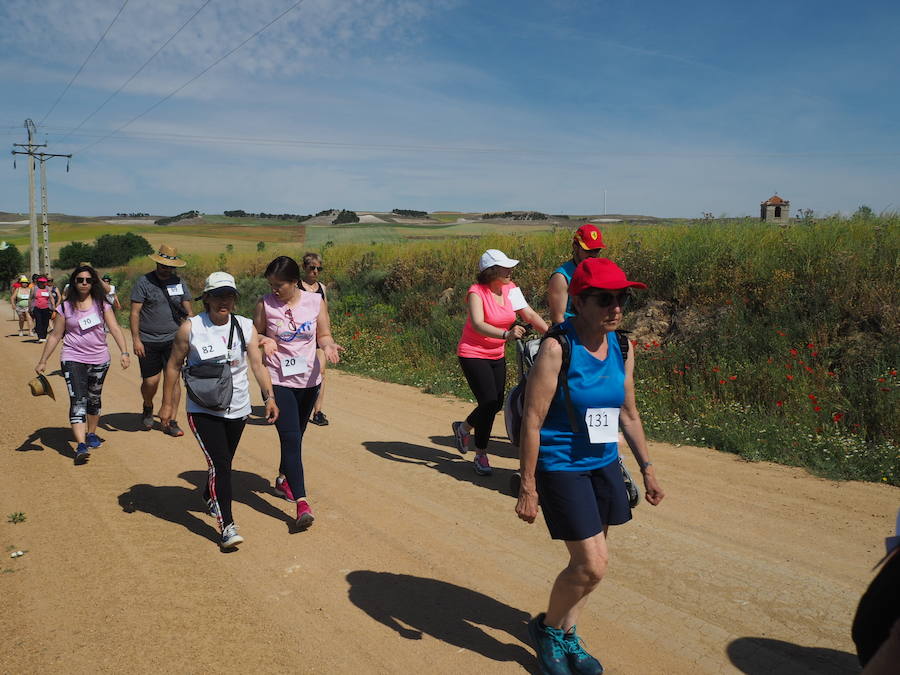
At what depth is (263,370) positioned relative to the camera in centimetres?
538

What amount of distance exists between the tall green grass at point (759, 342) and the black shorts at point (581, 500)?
155 inches

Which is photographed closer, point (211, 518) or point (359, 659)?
point (359, 659)

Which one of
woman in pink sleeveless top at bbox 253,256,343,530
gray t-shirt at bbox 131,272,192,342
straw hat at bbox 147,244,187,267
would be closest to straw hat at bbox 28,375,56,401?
gray t-shirt at bbox 131,272,192,342

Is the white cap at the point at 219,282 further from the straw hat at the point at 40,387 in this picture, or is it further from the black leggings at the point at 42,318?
the black leggings at the point at 42,318

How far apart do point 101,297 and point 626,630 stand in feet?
21.4

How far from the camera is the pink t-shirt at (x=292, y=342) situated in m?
5.62

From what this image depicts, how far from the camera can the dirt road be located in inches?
147

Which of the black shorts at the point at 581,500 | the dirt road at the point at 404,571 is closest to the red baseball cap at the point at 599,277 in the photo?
the black shorts at the point at 581,500

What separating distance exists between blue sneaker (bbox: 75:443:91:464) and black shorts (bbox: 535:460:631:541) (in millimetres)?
5635

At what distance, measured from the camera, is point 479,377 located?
260 inches

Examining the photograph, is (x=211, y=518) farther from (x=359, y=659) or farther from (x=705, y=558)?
(x=705, y=558)

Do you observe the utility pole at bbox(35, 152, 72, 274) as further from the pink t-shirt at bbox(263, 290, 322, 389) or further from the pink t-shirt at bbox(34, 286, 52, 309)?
the pink t-shirt at bbox(263, 290, 322, 389)

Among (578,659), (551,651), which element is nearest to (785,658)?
(578,659)

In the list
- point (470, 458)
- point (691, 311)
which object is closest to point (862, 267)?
point (691, 311)
